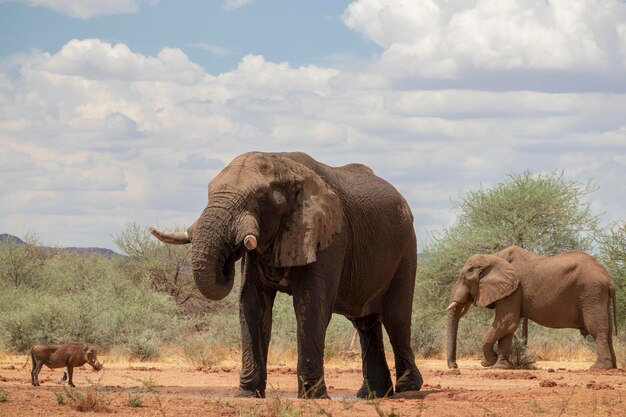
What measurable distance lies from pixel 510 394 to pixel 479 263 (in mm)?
9709

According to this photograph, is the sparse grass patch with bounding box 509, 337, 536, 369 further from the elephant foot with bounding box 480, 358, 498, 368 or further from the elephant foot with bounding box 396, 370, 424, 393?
the elephant foot with bounding box 396, 370, 424, 393

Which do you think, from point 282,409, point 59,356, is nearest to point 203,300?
point 59,356

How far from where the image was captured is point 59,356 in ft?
50.4

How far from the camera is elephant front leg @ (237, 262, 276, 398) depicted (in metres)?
12.1

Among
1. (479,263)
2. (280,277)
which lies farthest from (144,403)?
(479,263)

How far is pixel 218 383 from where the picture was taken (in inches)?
675

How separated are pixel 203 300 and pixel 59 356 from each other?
18.1 metres

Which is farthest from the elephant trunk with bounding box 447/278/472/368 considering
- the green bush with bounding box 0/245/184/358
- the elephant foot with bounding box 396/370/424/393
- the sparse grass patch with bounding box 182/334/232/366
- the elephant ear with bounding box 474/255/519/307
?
the elephant foot with bounding box 396/370/424/393

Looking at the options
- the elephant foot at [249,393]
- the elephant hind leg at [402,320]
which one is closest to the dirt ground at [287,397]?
the elephant foot at [249,393]

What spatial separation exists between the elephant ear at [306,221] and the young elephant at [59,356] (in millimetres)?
4795

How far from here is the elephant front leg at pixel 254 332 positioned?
12070 mm

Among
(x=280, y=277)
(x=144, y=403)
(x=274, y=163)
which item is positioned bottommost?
(x=144, y=403)

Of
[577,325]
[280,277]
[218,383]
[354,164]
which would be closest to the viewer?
[280,277]

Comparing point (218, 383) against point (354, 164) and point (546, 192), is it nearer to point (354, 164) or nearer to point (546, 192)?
point (354, 164)
